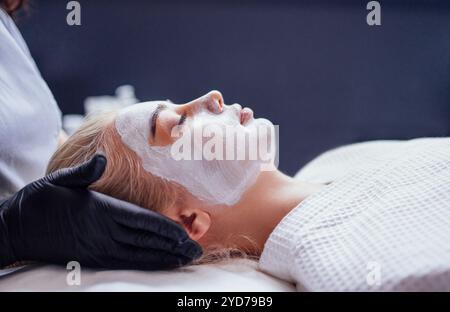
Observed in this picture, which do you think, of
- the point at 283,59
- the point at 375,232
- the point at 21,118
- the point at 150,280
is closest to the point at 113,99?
the point at 283,59

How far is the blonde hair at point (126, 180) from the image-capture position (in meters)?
0.97

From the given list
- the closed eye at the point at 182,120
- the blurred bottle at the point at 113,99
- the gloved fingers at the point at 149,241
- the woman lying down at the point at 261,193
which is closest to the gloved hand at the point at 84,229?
the gloved fingers at the point at 149,241

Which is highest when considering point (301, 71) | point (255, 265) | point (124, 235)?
point (301, 71)

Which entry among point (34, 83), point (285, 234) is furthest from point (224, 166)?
point (34, 83)

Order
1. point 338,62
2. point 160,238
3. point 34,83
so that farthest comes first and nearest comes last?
point 338,62
point 34,83
point 160,238

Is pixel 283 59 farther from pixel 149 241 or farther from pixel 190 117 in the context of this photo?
pixel 149 241

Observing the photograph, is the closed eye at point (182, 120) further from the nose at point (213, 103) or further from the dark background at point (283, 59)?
the dark background at point (283, 59)

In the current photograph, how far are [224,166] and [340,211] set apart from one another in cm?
24

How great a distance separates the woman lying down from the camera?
2.66 feet

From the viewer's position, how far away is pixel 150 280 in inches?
33.6

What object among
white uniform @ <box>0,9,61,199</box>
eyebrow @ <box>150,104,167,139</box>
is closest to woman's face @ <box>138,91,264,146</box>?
eyebrow @ <box>150,104,167,139</box>

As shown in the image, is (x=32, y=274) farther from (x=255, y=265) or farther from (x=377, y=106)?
(x=377, y=106)

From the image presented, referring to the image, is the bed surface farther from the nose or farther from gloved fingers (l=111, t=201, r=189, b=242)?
the nose
